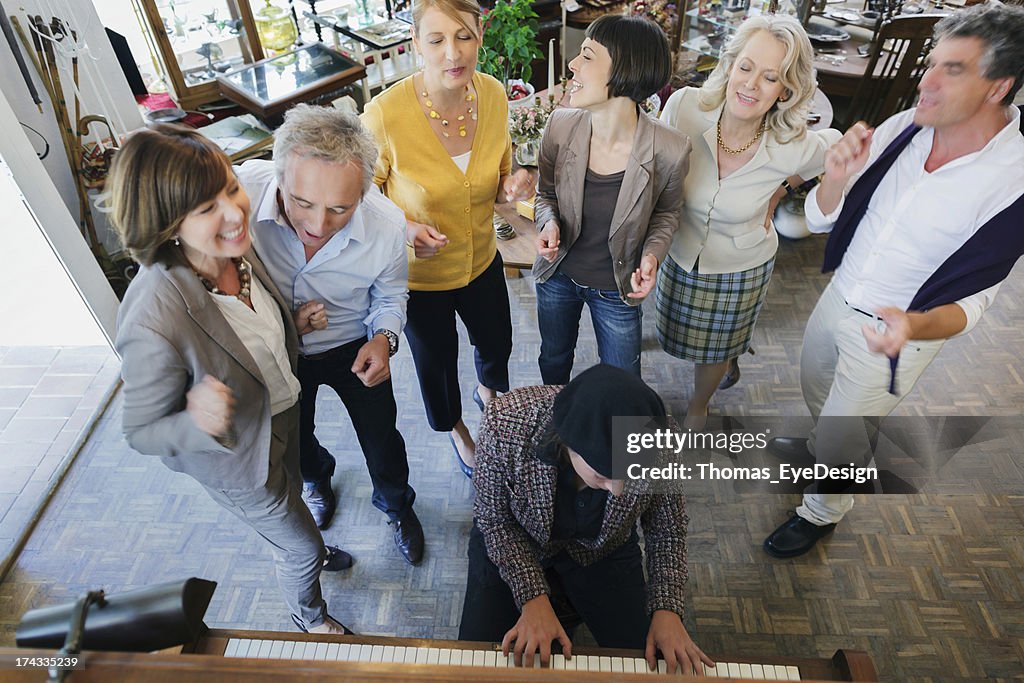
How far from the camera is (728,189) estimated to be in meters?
2.16

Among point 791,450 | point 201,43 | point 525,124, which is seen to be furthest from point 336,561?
point 201,43

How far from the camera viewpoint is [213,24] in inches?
173

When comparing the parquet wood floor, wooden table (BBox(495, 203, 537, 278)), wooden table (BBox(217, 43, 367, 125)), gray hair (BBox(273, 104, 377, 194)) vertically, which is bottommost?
the parquet wood floor

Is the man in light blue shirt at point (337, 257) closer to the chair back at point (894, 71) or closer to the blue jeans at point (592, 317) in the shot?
the blue jeans at point (592, 317)

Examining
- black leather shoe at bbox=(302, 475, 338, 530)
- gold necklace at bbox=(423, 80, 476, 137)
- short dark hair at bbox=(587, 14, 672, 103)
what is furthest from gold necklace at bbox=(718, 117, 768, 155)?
black leather shoe at bbox=(302, 475, 338, 530)

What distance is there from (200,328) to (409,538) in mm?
1292

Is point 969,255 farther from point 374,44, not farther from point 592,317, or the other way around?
point 374,44

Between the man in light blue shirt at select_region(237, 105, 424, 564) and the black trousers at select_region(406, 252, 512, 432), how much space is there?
0.25 m

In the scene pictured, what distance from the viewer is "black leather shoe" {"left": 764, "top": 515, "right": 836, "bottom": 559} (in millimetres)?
2479

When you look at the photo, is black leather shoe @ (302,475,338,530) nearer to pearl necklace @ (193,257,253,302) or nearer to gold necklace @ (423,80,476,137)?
pearl necklace @ (193,257,253,302)

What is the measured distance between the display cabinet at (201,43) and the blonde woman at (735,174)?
11.2 feet

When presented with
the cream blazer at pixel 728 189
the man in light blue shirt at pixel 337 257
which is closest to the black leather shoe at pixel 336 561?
the man in light blue shirt at pixel 337 257

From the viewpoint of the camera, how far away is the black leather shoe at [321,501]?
8.54ft

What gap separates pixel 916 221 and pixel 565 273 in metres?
1.08
